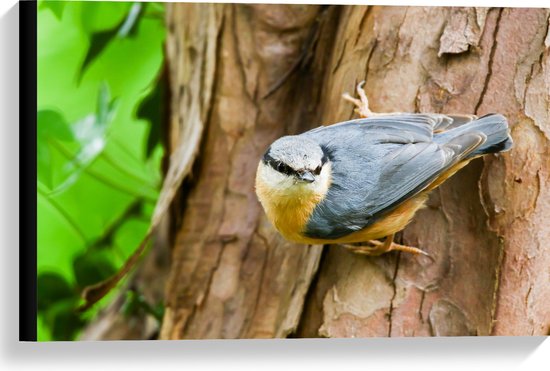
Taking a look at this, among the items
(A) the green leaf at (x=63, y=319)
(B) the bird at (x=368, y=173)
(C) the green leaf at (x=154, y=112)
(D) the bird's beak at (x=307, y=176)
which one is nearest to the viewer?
(D) the bird's beak at (x=307, y=176)

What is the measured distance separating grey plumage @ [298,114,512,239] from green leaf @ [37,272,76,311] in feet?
2.19

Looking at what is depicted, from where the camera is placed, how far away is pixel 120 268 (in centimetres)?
196

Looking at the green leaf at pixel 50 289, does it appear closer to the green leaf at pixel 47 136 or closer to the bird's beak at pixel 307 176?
the green leaf at pixel 47 136

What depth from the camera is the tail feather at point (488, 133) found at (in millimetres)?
1609

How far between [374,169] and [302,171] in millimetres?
211

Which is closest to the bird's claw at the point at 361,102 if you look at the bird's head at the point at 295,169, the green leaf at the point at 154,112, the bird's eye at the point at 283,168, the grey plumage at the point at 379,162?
the grey plumage at the point at 379,162

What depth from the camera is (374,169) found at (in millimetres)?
1600

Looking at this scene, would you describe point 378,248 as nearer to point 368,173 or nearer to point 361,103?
point 368,173

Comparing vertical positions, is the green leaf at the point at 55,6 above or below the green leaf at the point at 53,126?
above

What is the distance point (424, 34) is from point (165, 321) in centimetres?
110

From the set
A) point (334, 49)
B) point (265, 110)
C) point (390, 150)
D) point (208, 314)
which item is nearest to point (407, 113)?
point (390, 150)

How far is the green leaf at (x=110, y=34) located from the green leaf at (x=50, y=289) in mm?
515

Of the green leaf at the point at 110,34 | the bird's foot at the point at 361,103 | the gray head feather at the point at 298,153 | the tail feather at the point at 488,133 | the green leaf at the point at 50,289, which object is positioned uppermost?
the green leaf at the point at 110,34

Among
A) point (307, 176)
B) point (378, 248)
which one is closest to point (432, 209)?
point (378, 248)
